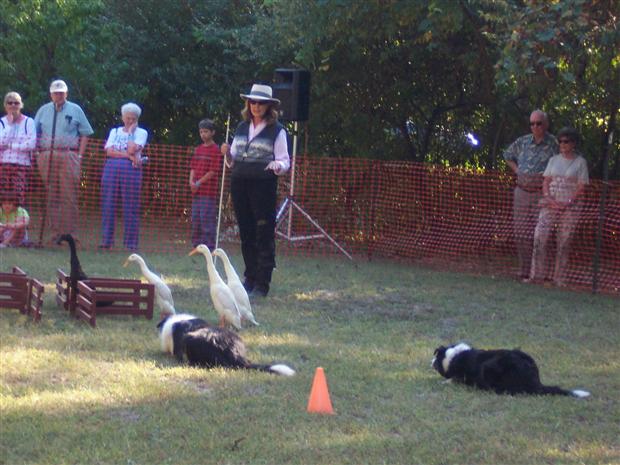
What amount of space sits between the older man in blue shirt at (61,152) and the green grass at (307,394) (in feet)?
14.1

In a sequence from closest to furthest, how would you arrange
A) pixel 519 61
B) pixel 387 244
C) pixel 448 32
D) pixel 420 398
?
pixel 420 398 < pixel 519 61 < pixel 448 32 < pixel 387 244

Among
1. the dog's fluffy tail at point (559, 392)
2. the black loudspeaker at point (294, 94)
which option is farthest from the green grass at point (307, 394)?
the black loudspeaker at point (294, 94)

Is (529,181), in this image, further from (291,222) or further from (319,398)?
(319,398)

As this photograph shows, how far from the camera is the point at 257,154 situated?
10.4 m

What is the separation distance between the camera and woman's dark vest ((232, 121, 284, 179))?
34.0ft

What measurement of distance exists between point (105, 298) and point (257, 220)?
6.83ft

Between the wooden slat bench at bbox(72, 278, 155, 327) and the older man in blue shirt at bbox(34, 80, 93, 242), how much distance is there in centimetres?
509

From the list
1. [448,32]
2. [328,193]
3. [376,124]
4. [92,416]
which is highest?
[448,32]

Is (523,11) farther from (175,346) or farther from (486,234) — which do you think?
(175,346)

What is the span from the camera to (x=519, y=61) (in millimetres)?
10984

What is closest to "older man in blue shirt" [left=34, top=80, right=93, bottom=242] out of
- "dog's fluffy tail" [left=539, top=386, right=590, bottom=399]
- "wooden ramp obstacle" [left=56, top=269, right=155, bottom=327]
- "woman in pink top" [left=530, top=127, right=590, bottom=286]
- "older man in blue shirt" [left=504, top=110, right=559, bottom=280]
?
"wooden ramp obstacle" [left=56, top=269, right=155, bottom=327]

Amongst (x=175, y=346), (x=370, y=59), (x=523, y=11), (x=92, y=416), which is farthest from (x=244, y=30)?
(x=92, y=416)

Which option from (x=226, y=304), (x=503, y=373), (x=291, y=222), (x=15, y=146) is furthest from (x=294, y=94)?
(x=503, y=373)

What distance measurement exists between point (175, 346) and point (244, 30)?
11.8 meters
